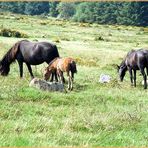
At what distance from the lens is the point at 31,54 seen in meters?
20.8

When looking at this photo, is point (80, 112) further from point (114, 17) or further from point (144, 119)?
point (114, 17)

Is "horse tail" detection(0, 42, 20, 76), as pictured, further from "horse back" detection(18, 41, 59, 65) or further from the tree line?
the tree line

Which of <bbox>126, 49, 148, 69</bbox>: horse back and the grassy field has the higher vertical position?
the grassy field

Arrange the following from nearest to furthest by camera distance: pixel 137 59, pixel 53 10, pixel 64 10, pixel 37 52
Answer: pixel 37 52 → pixel 137 59 → pixel 64 10 → pixel 53 10

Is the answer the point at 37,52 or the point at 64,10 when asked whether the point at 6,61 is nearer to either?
the point at 37,52

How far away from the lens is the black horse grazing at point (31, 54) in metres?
20.4

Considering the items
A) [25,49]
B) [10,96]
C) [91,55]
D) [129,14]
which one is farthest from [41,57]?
[129,14]

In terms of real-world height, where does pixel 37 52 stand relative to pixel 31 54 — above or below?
above

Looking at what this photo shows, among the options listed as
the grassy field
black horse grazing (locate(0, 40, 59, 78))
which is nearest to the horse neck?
black horse grazing (locate(0, 40, 59, 78))

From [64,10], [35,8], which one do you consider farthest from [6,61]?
[35,8]

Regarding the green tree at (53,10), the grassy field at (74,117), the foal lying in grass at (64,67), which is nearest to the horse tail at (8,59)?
the foal lying in grass at (64,67)

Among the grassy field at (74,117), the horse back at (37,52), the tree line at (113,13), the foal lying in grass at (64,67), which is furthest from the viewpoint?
the tree line at (113,13)

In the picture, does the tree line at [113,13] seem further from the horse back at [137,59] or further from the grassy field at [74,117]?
the grassy field at [74,117]

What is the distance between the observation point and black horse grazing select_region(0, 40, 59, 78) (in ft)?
66.8
